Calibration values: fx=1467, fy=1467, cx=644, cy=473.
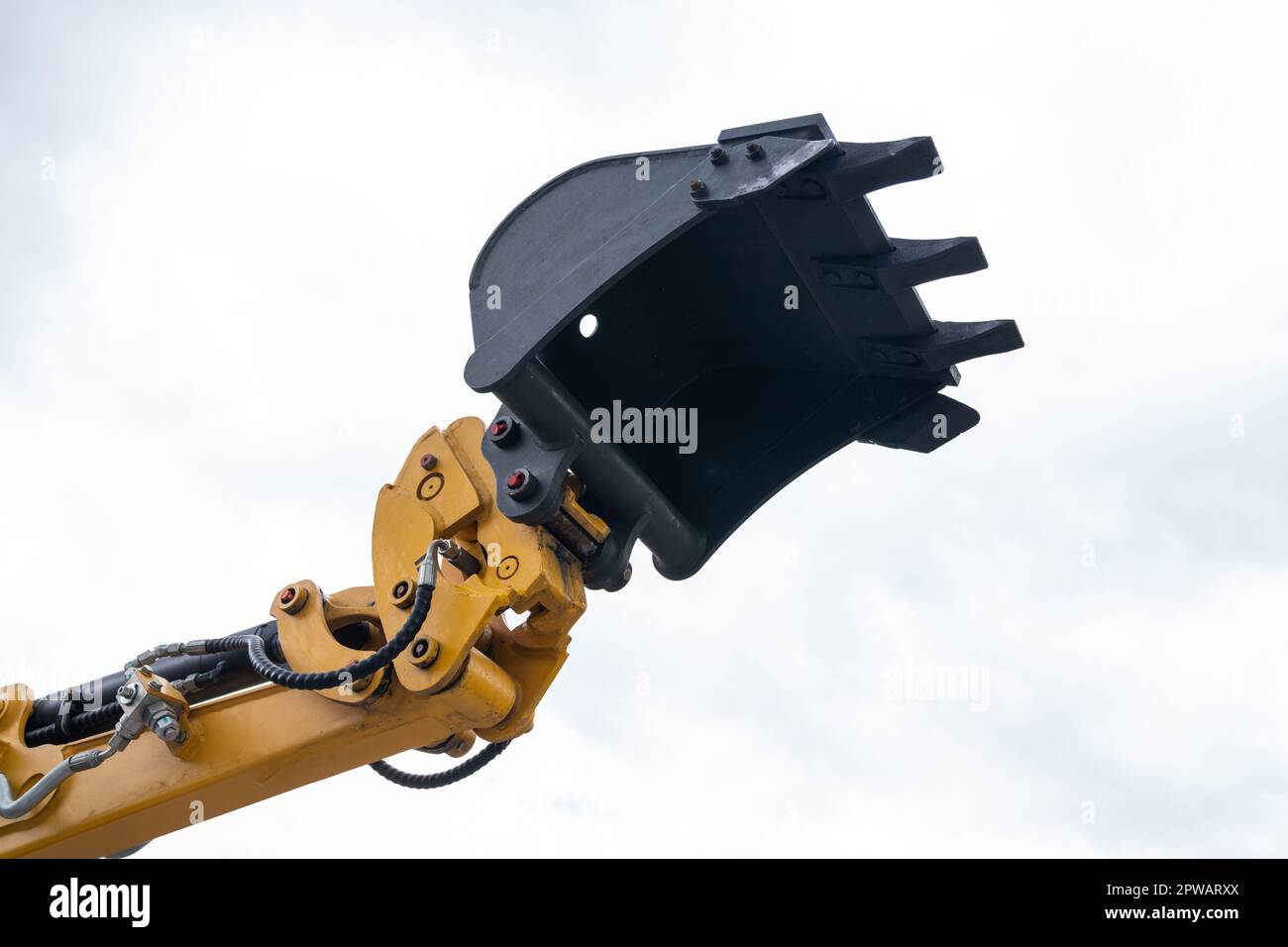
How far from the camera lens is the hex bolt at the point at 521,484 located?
13.6 feet

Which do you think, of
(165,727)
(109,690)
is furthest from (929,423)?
(109,690)

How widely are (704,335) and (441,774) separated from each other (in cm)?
164

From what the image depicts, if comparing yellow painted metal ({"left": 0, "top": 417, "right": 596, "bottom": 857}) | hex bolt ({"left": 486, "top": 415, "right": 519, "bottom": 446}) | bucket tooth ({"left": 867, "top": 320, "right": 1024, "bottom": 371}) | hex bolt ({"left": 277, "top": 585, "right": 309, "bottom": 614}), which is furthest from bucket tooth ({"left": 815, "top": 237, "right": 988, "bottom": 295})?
hex bolt ({"left": 277, "top": 585, "right": 309, "bottom": 614})

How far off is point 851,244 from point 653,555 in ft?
4.00

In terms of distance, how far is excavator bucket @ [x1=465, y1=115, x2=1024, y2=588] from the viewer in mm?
3945

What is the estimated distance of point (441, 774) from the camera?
185 inches

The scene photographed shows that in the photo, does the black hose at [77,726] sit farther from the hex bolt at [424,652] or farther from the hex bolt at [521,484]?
the hex bolt at [521,484]

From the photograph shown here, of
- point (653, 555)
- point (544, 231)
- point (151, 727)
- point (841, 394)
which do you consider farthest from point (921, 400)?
point (151, 727)

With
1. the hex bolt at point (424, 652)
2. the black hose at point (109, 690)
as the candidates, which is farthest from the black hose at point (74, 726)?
the hex bolt at point (424, 652)

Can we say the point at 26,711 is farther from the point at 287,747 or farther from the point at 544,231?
the point at 544,231

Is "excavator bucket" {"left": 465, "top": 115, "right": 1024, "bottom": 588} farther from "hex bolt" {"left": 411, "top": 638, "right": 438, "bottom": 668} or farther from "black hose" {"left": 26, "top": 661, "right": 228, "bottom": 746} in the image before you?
"black hose" {"left": 26, "top": 661, "right": 228, "bottom": 746}

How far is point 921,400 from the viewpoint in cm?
460

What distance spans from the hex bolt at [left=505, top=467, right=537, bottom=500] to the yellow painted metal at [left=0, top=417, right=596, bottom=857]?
0.12 metres

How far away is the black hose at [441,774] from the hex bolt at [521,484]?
915mm
